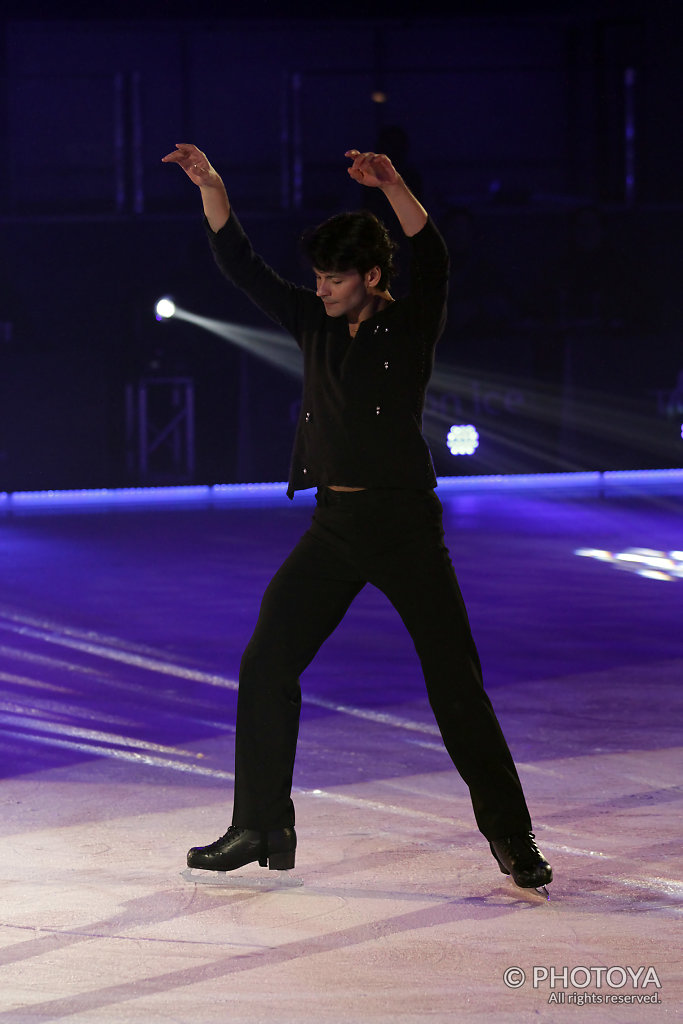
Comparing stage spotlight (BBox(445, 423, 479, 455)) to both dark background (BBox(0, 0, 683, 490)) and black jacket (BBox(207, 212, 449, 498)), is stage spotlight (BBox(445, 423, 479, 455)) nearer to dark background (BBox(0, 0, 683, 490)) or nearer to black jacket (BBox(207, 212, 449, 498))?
dark background (BBox(0, 0, 683, 490))

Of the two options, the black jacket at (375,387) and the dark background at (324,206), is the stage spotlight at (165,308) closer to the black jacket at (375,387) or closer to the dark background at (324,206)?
the dark background at (324,206)

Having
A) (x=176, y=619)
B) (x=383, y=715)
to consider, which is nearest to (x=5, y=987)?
(x=383, y=715)

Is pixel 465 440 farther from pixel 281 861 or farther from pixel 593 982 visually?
pixel 593 982

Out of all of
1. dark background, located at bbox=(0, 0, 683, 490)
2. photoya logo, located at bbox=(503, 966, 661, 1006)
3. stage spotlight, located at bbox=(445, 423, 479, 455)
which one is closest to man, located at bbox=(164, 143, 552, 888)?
photoya logo, located at bbox=(503, 966, 661, 1006)

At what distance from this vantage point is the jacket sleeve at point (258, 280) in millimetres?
3463

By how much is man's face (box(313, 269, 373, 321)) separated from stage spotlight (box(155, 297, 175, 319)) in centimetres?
1179

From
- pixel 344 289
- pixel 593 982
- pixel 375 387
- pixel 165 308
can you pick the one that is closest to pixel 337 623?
pixel 375 387

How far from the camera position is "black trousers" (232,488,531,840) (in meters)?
3.38

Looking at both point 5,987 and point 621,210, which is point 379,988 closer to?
point 5,987

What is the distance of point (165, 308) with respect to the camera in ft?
49.2

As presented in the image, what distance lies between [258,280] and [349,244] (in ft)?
0.95

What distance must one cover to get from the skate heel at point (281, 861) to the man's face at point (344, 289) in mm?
1248

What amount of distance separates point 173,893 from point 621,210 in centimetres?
1375

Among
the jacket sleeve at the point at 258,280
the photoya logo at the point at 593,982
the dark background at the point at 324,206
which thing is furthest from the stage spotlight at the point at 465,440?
the photoya logo at the point at 593,982
